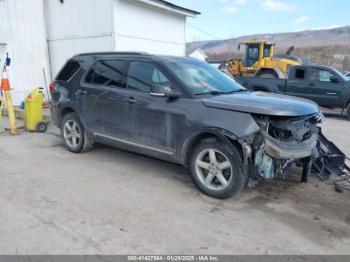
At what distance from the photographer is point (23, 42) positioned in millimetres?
12898

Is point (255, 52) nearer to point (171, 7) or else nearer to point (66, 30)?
point (171, 7)

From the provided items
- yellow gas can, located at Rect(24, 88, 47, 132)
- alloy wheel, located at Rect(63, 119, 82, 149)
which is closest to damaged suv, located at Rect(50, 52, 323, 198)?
alloy wheel, located at Rect(63, 119, 82, 149)

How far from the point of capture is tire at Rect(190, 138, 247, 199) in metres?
4.37

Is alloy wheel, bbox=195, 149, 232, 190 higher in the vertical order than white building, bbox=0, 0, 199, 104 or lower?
lower

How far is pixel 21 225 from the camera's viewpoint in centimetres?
381

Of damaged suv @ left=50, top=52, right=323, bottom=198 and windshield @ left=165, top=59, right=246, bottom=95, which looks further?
windshield @ left=165, top=59, right=246, bottom=95

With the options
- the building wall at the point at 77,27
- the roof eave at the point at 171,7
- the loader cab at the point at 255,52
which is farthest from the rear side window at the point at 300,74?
the loader cab at the point at 255,52

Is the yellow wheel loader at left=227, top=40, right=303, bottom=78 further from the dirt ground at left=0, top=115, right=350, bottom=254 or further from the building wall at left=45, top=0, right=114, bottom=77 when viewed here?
the dirt ground at left=0, top=115, right=350, bottom=254

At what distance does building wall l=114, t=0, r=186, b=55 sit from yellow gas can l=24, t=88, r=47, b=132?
4170mm

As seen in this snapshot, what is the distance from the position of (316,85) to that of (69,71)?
31.9ft

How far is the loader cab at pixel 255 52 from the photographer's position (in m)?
21.4

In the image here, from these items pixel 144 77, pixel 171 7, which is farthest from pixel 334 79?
pixel 144 77

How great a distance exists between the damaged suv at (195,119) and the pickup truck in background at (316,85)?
27.8ft

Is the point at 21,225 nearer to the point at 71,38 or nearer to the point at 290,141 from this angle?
the point at 290,141
